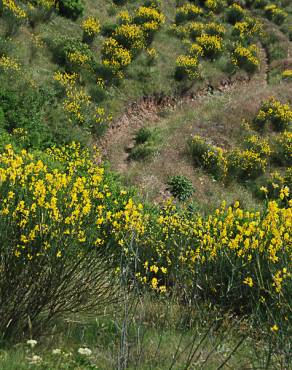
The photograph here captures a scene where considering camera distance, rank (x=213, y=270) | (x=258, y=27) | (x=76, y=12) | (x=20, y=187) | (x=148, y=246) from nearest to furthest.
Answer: (x=20, y=187) → (x=213, y=270) → (x=148, y=246) → (x=76, y=12) → (x=258, y=27)

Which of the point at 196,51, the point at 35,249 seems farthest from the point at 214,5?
the point at 35,249

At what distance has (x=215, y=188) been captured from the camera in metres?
12.0

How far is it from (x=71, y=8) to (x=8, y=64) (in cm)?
587

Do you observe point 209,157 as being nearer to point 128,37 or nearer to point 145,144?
point 145,144

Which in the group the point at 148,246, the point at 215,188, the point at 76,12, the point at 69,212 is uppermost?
the point at 76,12

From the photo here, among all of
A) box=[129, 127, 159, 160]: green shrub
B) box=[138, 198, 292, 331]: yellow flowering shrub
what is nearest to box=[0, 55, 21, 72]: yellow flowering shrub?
box=[129, 127, 159, 160]: green shrub

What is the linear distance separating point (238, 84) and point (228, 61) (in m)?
1.24

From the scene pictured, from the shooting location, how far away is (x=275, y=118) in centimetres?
1438

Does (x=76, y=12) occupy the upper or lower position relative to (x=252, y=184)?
upper

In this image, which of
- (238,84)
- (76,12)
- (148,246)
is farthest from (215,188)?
(76,12)

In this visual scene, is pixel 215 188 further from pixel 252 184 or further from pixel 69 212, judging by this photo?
pixel 69 212

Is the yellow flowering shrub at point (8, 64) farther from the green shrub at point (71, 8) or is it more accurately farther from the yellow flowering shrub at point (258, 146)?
the yellow flowering shrub at point (258, 146)

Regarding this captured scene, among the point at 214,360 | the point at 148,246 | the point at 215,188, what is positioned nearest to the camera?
the point at 214,360

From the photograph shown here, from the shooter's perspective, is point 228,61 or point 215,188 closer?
point 215,188
